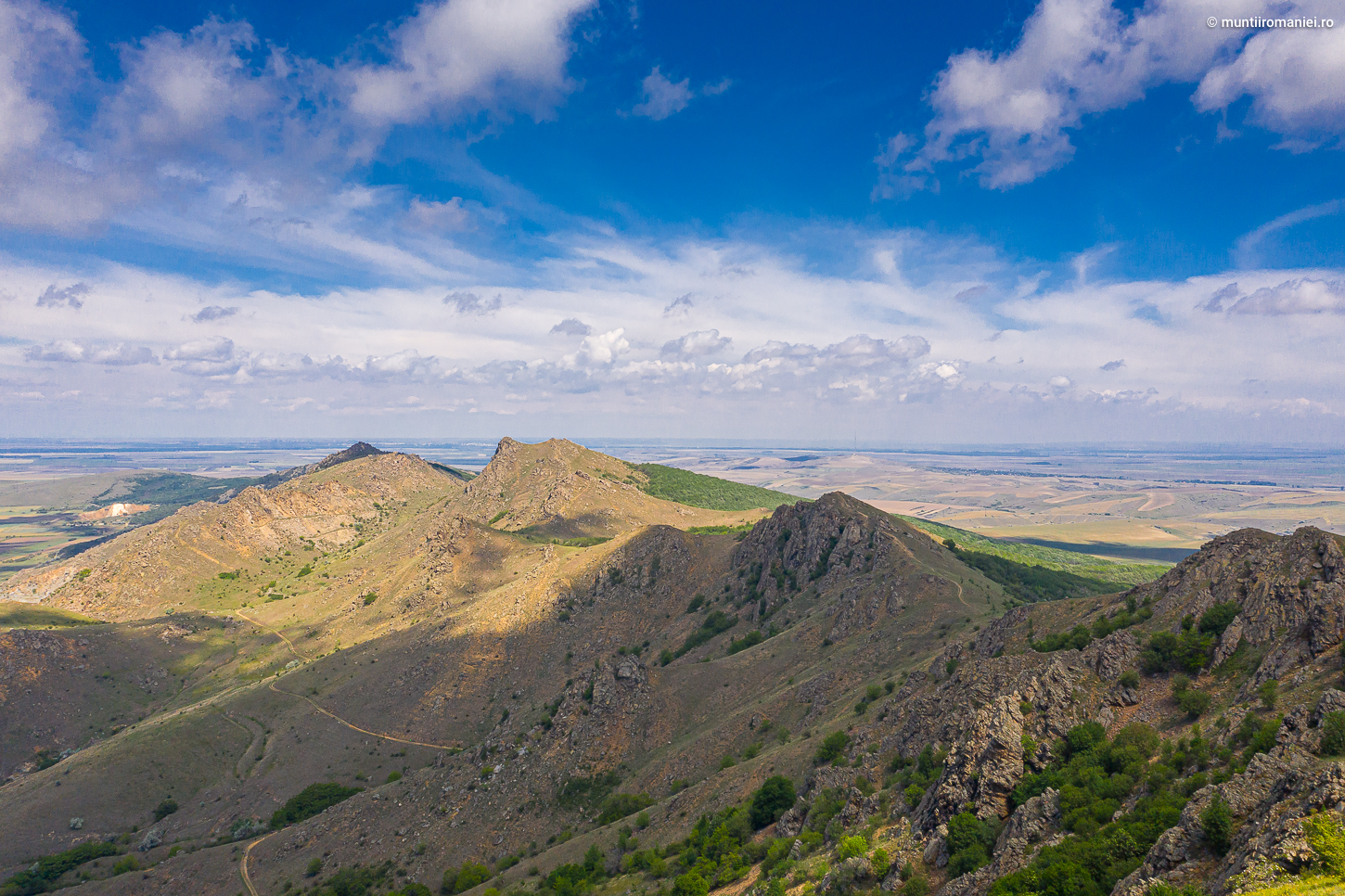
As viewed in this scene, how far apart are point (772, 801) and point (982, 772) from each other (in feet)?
54.7

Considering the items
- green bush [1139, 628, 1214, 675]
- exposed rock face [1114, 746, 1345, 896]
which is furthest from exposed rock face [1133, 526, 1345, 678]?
exposed rock face [1114, 746, 1345, 896]

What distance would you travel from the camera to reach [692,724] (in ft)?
211

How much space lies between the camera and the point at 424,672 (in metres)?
89.8

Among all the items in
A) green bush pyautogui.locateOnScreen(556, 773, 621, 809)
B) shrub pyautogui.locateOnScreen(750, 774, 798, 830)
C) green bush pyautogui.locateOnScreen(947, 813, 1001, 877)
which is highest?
green bush pyautogui.locateOnScreen(947, 813, 1001, 877)

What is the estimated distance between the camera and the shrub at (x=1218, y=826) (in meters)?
19.3

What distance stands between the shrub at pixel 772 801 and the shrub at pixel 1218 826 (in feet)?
85.8

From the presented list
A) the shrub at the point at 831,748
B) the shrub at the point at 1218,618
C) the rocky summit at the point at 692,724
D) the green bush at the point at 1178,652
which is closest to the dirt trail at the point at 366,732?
the rocky summit at the point at 692,724

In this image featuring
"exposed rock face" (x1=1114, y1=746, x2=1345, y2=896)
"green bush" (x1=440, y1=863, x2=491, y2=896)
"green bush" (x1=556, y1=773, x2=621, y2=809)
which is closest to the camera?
"exposed rock face" (x1=1114, y1=746, x2=1345, y2=896)

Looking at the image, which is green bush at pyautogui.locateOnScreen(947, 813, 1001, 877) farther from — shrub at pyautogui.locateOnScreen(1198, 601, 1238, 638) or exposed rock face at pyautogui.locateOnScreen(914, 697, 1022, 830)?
shrub at pyautogui.locateOnScreen(1198, 601, 1238, 638)

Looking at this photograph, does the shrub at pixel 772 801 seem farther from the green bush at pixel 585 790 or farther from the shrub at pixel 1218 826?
the shrub at pixel 1218 826

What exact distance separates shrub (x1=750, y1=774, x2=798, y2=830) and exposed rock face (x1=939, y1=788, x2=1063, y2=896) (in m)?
17.4

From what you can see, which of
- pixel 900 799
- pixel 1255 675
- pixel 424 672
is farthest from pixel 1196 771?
pixel 424 672

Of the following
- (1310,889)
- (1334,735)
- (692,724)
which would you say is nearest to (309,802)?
(692,724)

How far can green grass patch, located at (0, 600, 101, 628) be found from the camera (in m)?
114
